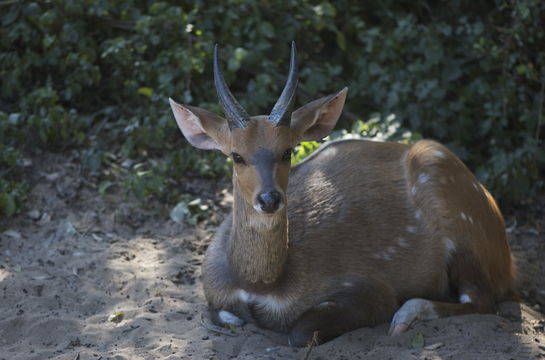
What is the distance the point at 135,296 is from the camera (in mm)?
5324

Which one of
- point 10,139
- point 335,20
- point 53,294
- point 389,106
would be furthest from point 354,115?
point 53,294

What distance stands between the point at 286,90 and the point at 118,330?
5.88 feet

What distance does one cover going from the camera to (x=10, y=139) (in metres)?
7.07

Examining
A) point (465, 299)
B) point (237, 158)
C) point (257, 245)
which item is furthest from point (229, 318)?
point (465, 299)

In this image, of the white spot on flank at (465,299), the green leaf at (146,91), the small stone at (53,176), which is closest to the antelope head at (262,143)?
the white spot on flank at (465,299)

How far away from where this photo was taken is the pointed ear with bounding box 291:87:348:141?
4766 millimetres

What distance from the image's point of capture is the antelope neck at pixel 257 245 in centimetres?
456

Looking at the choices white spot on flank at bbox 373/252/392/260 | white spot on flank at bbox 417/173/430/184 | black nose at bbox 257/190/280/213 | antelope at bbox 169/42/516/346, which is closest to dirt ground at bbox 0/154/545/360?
antelope at bbox 169/42/516/346

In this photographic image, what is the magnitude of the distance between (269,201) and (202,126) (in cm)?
83

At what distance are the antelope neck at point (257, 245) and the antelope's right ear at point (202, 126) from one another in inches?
12.8

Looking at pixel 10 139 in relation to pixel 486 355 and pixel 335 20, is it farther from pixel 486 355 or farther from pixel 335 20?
pixel 486 355

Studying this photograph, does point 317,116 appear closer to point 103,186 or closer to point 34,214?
point 103,186

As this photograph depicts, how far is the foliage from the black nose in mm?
2629

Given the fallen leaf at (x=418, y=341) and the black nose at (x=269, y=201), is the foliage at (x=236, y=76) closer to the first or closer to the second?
the black nose at (x=269, y=201)
